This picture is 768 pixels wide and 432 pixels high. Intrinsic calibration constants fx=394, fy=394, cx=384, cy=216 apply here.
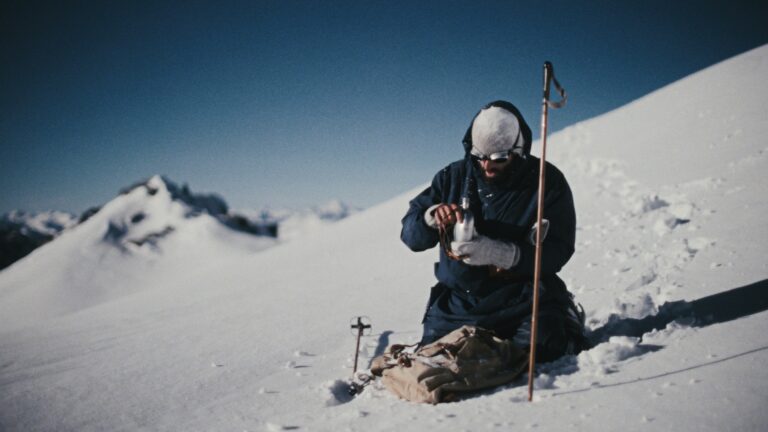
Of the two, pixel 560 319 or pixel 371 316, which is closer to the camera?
pixel 560 319

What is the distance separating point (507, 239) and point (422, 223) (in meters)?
0.57

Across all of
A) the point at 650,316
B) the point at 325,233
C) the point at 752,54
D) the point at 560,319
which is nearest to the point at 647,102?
the point at 752,54

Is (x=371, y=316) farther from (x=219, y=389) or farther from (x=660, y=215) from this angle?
(x=660, y=215)

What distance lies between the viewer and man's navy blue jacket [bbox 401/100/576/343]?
257 centimetres

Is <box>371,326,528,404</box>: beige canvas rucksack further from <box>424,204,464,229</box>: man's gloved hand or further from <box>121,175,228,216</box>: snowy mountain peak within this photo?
<box>121,175,228,216</box>: snowy mountain peak

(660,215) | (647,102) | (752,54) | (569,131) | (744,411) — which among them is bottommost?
(744,411)

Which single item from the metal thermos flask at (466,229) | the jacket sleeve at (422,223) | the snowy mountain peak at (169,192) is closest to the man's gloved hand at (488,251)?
the metal thermos flask at (466,229)

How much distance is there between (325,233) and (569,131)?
856 cm

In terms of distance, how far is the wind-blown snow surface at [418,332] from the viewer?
1.87 metres

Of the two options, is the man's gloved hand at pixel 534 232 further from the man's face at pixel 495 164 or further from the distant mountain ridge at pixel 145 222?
the distant mountain ridge at pixel 145 222

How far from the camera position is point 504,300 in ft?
8.73

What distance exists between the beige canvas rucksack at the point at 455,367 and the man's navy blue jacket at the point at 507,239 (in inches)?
11.2

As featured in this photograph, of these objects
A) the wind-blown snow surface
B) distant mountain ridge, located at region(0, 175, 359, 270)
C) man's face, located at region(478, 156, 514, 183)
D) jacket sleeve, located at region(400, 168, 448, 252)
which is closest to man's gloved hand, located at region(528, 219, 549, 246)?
man's face, located at region(478, 156, 514, 183)

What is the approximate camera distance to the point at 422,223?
259 centimetres
